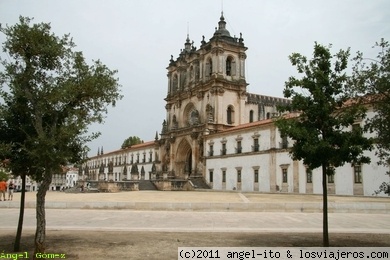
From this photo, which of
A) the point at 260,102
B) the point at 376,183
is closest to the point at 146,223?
the point at 376,183

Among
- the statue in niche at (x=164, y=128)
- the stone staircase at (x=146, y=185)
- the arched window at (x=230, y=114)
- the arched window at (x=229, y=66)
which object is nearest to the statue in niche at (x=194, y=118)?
the arched window at (x=230, y=114)

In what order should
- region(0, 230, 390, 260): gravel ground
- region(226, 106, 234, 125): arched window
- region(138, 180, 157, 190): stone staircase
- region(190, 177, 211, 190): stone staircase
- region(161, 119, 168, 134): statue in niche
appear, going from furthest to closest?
region(161, 119, 168, 134): statue in niche → region(226, 106, 234, 125): arched window → region(190, 177, 211, 190): stone staircase → region(138, 180, 157, 190): stone staircase → region(0, 230, 390, 260): gravel ground

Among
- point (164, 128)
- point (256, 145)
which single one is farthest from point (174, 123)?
point (256, 145)

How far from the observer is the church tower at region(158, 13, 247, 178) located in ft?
195

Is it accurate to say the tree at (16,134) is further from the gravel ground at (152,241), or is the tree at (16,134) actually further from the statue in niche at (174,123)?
Answer: the statue in niche at (174,123)

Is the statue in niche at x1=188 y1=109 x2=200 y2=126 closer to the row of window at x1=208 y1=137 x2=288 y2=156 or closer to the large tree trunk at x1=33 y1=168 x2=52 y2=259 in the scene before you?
the row of window at x1=208 y1=137 x2=288 y2=156

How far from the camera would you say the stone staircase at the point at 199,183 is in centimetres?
5559

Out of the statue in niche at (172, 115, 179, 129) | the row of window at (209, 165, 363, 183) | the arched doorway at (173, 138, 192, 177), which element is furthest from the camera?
the statue in niche at (172, 115, 179, 129)

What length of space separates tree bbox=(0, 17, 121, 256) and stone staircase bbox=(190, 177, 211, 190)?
45730 millimetres

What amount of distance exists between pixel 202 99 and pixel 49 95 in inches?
2105

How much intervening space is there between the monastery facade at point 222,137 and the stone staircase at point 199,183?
19.3 inches

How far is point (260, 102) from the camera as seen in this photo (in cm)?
6881

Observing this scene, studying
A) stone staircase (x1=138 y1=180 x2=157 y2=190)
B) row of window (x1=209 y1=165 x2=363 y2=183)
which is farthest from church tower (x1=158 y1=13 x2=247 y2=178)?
stone staircase (x1=138 y1=180 x2=157 y2=190)

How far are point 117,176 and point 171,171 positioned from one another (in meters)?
34.8
